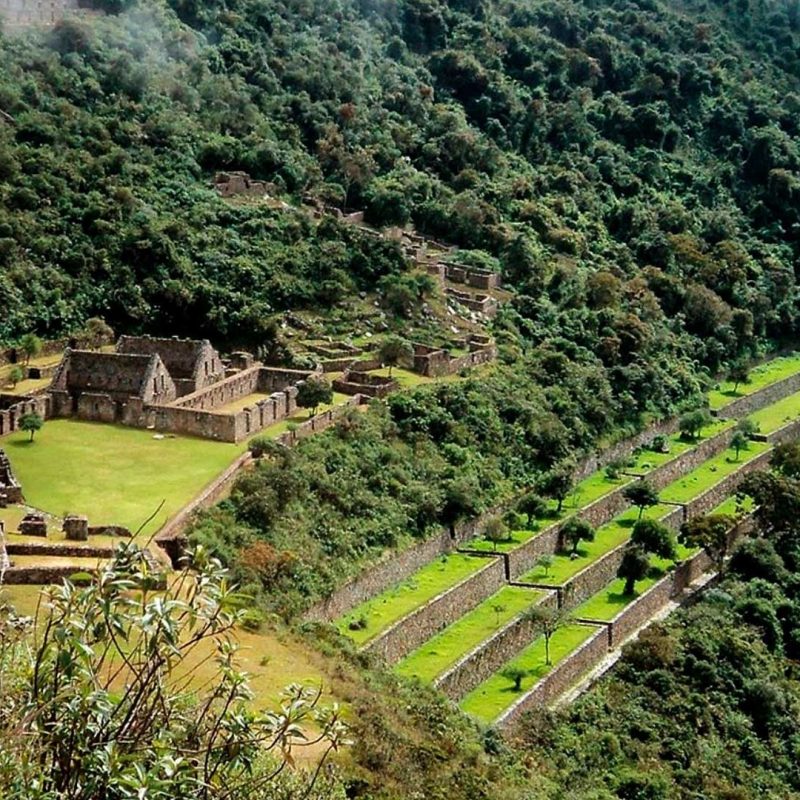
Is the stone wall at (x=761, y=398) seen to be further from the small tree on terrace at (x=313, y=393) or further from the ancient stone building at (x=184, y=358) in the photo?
the ancient stone building at (x=184, y=358)

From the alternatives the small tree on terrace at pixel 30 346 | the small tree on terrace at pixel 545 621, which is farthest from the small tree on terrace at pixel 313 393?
the small tree on terrace at pixel 30 346

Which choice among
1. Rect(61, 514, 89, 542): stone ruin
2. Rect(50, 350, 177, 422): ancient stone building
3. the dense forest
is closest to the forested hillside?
the dense forest

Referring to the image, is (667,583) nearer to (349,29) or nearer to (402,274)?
(402,274)

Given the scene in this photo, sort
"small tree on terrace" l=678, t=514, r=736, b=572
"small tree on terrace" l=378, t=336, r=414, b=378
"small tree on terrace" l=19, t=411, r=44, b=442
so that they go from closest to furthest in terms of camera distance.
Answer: "small tree on terrace" l=19, t=411, r=44, b=442, "small tree on terrace" l=678, t=514, r=736, b=572, "small tree on terrace" l=378, t=336, r=414, b=378

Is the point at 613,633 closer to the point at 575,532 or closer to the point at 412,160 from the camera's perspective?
the point at 575,532

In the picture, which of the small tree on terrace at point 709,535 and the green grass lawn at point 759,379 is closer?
the small tree on terrace at point 709,535

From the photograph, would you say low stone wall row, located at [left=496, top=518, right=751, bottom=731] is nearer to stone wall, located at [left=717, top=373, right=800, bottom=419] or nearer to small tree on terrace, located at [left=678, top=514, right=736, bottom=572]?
small tree on terrace, located at [left=678, top=514, right=736, bottom=572]

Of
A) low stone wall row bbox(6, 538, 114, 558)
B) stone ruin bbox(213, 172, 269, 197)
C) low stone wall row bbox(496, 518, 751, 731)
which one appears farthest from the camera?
stone ruin bbox(213, 172, 269, 197)
